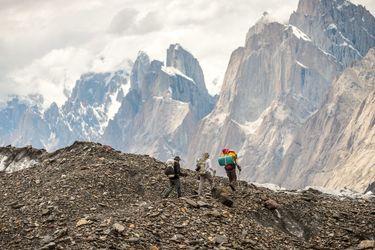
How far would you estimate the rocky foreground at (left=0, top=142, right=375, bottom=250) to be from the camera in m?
28.3

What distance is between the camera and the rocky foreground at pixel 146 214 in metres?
28.3

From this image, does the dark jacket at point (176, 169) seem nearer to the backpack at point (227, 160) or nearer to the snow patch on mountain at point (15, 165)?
the backpack at point (227, 160)

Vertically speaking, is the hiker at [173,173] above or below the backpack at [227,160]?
below

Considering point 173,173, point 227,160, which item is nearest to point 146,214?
point 173,173

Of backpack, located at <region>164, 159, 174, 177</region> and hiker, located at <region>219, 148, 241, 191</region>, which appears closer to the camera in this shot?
backpack, located at <region>164, 159, 174, 177</region>

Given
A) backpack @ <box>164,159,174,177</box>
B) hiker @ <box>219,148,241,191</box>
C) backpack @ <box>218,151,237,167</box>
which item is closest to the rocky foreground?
hiker @ <box>219,148,241,191</box>

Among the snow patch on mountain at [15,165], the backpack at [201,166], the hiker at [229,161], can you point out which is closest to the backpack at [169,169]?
the backpack at [201,166]

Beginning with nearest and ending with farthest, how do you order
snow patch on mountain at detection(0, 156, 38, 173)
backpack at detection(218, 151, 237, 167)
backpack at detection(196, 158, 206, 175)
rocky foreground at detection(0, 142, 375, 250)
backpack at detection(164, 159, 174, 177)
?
rocky foreground at detection(0, 142, 375, 250) → backpack at detection(164, 159, 174, 177) → backpack at detection(196, 158, 206, 175) → backpack at detection(218, 151, 237, 167) → snow patch on mountain at detection(0, 156, 38, 173)

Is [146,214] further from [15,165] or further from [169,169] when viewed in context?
[15,165]

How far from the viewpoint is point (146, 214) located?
30.6 meters

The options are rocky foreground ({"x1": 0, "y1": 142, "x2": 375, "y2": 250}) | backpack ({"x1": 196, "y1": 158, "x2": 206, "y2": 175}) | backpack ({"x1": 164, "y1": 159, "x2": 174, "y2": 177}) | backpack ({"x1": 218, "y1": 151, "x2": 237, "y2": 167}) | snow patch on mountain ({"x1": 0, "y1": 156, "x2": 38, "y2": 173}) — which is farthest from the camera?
snow patch on mountain ({"x1": 0, "y1": 156, "x2": 38, "y2": 173})

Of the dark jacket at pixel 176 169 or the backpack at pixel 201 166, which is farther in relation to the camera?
the backpack at pixel 201 166

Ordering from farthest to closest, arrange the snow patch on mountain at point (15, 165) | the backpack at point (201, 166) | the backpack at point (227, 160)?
the snow patch on mountain at point (15, 165) → the backpack at point (227, 160) → the backpack at point (201, 166)

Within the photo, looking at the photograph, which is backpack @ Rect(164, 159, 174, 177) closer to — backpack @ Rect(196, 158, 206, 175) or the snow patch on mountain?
backpack @ Rect(196, 158, 206, 175)
